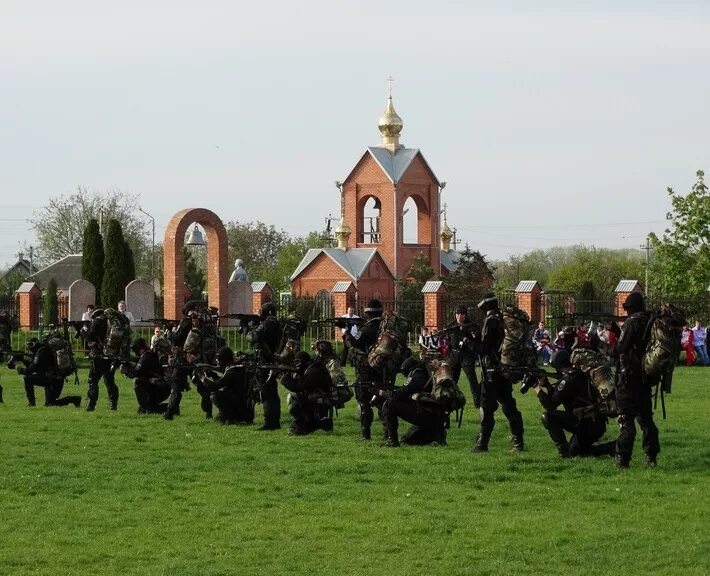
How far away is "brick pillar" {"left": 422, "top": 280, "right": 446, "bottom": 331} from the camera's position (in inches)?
1626

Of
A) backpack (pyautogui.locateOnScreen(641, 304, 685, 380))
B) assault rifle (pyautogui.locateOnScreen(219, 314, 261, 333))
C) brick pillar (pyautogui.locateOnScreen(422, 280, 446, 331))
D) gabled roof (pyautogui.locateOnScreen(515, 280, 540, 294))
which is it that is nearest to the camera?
backpack (pyautogui.locateOnScreen(641, 304, 685, 380))

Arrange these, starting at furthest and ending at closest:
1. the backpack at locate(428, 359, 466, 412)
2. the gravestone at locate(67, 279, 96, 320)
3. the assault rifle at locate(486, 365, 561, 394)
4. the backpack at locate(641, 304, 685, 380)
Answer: the gravestone at locate(67, 279, 96, 320), the backpack at locate(428, 359, 466, 412), the assault rifle at locate(486, 365, 561, 394), the backpack at locate(641, 304, 685, 380)

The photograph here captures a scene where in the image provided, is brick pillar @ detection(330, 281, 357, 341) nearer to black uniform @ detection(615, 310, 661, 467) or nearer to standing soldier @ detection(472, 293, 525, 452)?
standing soldier @ detection(472, 293, 525, 452)

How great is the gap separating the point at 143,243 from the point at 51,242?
5.30 metres

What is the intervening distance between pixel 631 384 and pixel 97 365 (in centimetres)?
1042

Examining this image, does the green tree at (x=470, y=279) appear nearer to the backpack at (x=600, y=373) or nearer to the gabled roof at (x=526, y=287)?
the gabled roof at (x=526, y=287)

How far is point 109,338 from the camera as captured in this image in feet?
73.2

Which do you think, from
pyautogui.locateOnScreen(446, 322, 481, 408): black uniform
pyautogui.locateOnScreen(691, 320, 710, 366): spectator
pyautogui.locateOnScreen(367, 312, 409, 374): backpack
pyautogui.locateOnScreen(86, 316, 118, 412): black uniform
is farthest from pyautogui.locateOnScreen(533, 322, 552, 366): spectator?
pyautogui.locateOnScreen(367, 312, 409, 374): backpack

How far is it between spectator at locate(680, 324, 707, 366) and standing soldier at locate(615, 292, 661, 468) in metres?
22.1

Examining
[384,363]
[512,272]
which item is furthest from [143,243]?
[384,363]

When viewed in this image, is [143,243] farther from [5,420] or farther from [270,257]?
[5,420]

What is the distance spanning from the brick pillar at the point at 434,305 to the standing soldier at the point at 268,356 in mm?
22049

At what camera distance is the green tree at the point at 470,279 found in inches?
1822

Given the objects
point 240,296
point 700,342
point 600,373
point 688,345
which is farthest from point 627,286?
point 600,373
